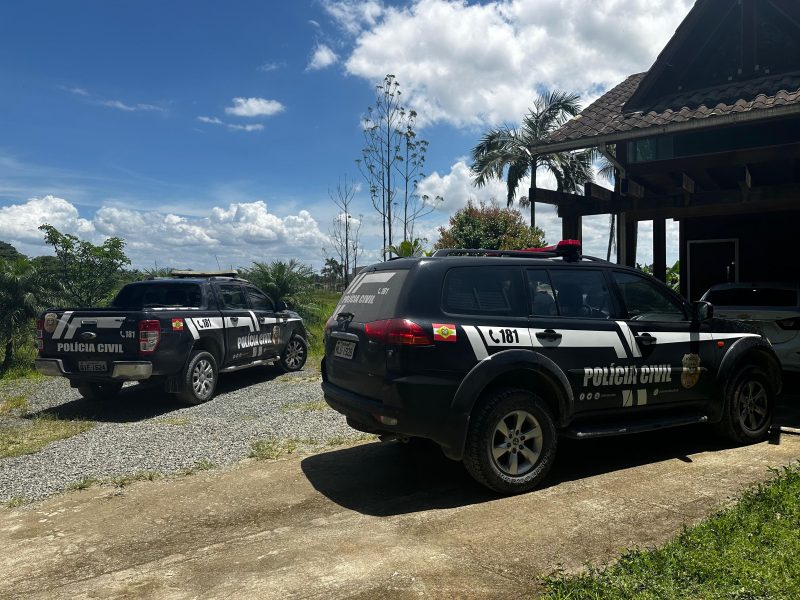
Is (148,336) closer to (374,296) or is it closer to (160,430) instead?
(160,430)

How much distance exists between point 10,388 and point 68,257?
177 inches

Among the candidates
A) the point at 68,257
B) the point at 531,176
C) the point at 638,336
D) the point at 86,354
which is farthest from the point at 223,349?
the point at 531,176

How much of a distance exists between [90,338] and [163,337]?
89 centimetres

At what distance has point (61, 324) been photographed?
8.38 m

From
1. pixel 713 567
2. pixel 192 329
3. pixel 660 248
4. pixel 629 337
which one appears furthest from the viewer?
pixel 660 248

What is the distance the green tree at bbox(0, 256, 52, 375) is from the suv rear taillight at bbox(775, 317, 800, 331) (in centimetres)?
1314

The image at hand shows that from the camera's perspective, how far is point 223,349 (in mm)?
9547

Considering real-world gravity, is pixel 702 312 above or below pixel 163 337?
above

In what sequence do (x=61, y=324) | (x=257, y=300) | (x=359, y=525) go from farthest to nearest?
(x=257, y=300) → (x=61, y=324) → (x=359, y=525)

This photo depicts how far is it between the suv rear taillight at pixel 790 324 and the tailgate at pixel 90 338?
26.0ft

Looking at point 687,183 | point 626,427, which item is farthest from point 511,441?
point 687,183

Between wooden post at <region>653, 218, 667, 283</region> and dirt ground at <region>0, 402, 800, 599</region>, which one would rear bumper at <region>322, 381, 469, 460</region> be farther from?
wooden post at <region>653, 218, 667, 283</region>

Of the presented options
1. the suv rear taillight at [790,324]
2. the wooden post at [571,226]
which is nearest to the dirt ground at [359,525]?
the suv rear taillight at [790,324]

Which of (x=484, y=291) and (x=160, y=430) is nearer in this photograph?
(x=484, y=291)
